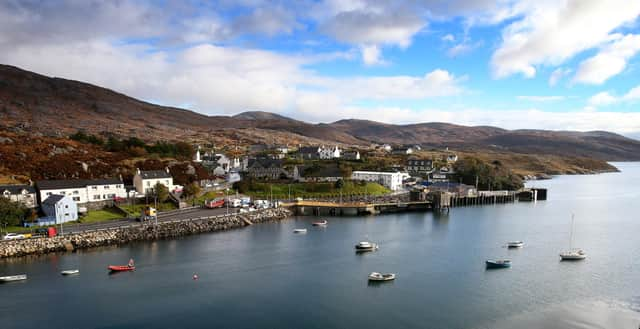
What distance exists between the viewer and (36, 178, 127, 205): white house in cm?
4369

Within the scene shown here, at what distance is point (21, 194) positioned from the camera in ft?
137

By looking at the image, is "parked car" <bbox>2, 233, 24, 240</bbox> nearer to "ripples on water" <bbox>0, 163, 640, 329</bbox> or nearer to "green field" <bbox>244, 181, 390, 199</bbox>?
"ripples on water" <bbox>0, 163, 640, 329</bbox>

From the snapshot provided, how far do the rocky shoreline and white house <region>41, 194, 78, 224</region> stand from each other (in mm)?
4615

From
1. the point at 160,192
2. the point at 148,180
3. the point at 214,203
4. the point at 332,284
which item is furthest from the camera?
the point at 214,203

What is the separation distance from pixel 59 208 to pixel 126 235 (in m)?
7.52

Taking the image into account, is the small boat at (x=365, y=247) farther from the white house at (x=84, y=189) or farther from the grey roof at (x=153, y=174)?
the white house at (x=84, y=189)

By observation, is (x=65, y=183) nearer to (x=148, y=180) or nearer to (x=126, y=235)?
(x=148, y=180)

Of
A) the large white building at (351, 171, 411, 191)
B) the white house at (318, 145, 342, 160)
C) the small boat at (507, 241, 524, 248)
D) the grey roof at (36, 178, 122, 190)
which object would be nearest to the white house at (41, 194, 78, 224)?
the grey roof at (36, 178, 122, 190)

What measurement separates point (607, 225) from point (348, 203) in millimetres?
34506

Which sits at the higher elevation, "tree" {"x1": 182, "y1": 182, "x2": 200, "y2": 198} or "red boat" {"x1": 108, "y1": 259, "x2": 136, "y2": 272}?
"tree" {"x1": 182, "y1": 182, "x2": 200, "y2": 198}

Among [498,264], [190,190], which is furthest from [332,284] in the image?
[190,190]

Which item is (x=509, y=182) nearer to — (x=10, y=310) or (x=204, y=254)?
(x=204, y=254)

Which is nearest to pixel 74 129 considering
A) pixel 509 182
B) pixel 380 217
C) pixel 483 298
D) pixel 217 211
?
pixel 217 211

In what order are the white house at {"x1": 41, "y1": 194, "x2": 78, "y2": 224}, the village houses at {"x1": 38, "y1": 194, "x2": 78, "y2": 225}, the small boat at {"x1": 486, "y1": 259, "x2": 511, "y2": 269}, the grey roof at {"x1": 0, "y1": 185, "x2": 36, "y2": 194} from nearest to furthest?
the small boat at {"x1": 486, "y1": 259, "x2": 511, "y2": 269} < the village houses at {"x1": 38, "y1": 194, "x2": 78, "y2": 225} < the white house at {"x1": 41, "y1": 194, "x2": 78, "y2": 224} < the grey roof at {"x1": 0, "y1": 185, "x2": 36, "y2": 194}
